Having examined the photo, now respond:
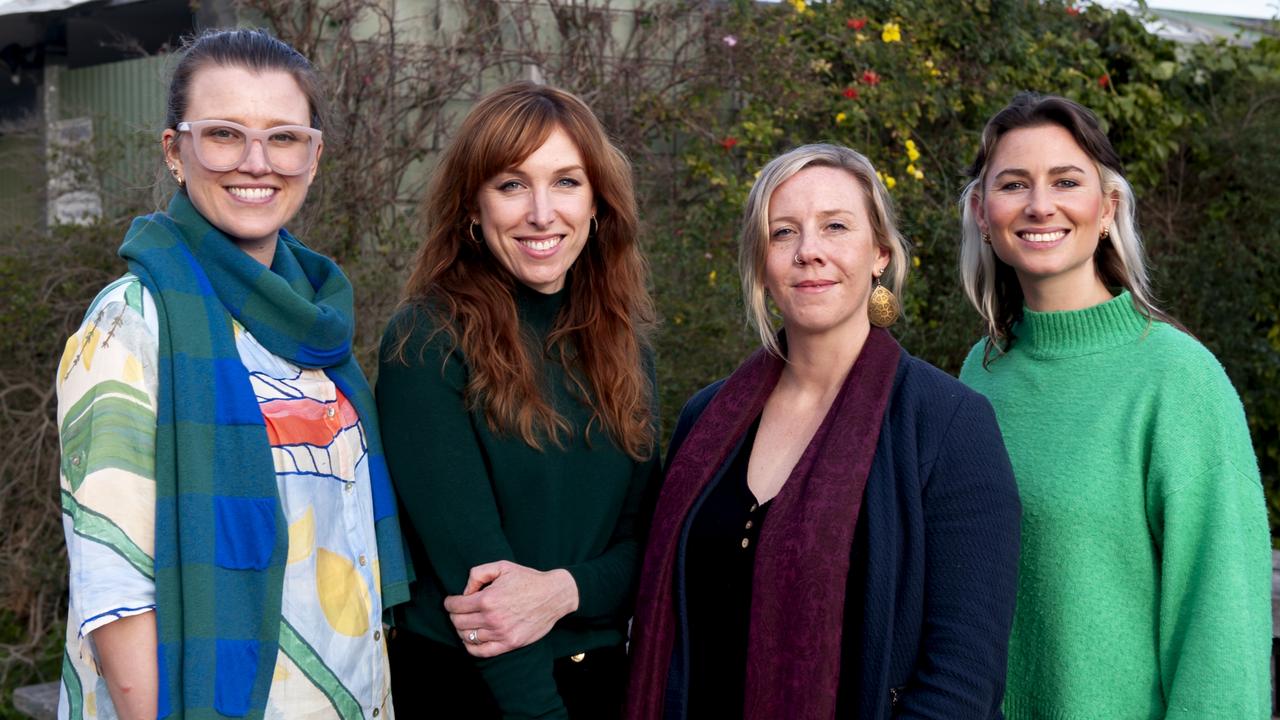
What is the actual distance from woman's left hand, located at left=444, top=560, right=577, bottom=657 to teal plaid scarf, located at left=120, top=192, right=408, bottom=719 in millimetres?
369

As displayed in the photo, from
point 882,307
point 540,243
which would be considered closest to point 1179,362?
point 882,307

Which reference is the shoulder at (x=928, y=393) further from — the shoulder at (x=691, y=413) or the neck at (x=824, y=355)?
the shoulder at (x=691, y=413)

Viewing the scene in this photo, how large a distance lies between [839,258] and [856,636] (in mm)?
752

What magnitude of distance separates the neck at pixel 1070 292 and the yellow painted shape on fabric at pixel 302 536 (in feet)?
5.21

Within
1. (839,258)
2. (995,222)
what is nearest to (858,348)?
(839,258)

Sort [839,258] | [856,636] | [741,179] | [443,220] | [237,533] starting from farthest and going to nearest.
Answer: [741,179]
[443,220]
[839,258]
[856,636]
[237,533]

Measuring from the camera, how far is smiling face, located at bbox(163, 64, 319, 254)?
7.54 ft

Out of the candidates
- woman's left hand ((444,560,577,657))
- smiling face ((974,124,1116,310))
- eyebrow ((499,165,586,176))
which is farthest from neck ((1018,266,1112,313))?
woman's left hand ((444,560,577,657))

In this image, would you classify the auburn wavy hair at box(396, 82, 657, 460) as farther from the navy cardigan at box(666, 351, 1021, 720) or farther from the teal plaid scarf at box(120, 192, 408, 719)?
the navy cardigan at box(666, 351, 1021, 720)

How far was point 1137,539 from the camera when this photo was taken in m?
2.36

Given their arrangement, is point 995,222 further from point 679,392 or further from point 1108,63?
point 1108,63

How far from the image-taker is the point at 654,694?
2500 mm

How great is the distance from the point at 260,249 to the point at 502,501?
27.3 inches

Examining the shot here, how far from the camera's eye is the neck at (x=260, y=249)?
2389 millimetres
